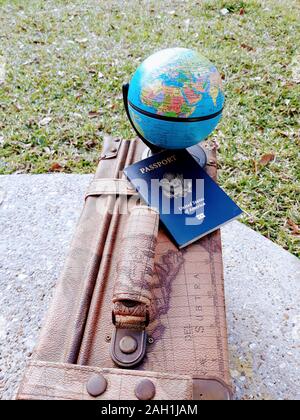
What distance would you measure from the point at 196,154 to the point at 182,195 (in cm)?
31

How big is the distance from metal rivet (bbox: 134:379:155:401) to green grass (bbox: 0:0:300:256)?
1458 mm

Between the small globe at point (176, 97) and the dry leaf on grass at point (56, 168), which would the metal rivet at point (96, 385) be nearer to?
the small globe at point (176, 97)

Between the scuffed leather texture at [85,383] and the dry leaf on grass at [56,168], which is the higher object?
the scuffed leather texture at [85,383]

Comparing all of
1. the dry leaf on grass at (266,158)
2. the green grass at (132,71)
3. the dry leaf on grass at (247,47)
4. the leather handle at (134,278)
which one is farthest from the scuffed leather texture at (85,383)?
the dry leaf on grass at (247,47)

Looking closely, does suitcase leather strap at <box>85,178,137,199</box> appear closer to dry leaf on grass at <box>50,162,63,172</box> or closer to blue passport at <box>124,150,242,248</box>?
blue passport at <box>124,150,242,248</box>

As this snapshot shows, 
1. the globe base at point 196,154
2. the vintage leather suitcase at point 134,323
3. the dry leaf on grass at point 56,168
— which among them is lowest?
the dry leaf on grass at point 56,168

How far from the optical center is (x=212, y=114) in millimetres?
1409

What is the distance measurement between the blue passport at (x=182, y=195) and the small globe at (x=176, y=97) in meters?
0.09

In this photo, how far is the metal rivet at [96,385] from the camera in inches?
34.4

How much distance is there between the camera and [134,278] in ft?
3.29

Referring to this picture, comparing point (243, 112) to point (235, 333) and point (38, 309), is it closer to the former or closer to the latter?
point (235, 333)

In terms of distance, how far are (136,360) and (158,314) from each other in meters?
0.16

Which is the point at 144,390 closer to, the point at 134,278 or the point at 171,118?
the point at 134,278

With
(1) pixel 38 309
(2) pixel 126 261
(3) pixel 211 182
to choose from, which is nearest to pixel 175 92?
(3) pixel 211 182
